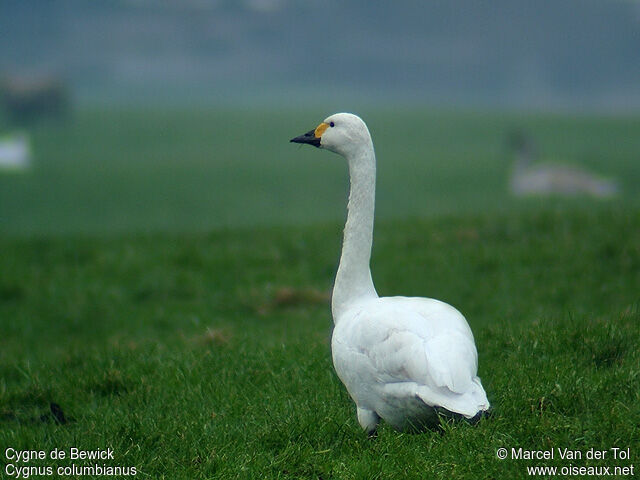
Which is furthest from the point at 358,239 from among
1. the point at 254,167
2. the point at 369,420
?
the point at 254,167

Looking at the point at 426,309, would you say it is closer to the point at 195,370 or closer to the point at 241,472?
the point at 241,472

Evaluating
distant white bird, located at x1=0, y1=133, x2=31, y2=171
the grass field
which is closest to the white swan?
the grass field

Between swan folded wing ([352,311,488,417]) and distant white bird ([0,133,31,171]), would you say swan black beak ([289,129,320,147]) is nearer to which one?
swan folded wing ([352,311,488,417])

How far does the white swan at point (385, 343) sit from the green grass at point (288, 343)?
222 mm

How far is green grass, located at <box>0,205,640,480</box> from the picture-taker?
508 cm

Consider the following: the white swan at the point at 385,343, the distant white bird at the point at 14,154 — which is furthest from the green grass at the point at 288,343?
the distant white bird at the point at 14,154

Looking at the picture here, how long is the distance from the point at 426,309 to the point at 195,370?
2.41m

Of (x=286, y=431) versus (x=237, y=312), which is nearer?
(x=286, y=431)

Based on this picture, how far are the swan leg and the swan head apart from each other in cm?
190

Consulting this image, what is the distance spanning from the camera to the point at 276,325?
1013 centimetres

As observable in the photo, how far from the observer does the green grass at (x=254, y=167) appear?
2219 centimetres

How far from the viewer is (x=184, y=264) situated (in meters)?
13.0

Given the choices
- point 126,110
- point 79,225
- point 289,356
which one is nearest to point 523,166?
point 79,225

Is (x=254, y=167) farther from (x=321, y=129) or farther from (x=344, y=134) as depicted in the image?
(x=344, y=134)
